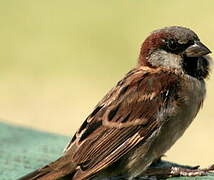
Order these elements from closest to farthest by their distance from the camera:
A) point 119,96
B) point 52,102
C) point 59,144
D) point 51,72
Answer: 1. point 119,96
2. point 59,144
3. point 52,102
4. point 51,72

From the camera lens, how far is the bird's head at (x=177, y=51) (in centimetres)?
449

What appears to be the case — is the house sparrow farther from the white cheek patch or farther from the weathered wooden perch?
the weathered wooden perch

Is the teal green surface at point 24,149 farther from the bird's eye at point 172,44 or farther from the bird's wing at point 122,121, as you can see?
the bird's eye at point 172,44

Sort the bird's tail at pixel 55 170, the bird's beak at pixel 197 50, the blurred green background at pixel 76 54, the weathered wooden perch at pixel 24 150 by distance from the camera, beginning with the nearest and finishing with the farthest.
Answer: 1. the bird's tail at pixel 55 170
2. the weathered wooden perch at pixel 24 150
3. the bird's beak at pixel 197 50
4. the blurred green background at pixel 76 54

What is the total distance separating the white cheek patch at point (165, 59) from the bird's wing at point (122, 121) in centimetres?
8

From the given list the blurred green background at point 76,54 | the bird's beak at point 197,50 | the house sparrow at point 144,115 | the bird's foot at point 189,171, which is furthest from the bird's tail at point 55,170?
the blurred green background at point 76,54

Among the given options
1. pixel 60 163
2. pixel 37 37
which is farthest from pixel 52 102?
pixel 60 163

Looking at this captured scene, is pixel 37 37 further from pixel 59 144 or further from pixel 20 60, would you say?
pixel 59 144

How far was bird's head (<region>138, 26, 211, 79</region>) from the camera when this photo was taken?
449cm

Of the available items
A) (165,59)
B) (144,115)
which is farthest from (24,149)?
(165,59)

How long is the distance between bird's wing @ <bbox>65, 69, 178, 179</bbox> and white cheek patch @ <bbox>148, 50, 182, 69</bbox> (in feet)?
0.25

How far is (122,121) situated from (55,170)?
0.47 m

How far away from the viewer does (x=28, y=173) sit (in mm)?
3959

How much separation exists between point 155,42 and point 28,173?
111 centimetres
